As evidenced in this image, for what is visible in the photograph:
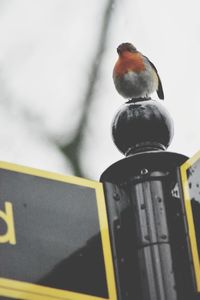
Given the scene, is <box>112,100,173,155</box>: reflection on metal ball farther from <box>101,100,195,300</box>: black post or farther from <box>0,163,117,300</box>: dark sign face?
<box>0,163,117,300</box>: dark sign face

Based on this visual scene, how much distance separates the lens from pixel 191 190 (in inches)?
46.8

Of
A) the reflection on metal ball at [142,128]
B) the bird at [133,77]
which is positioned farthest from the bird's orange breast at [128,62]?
the reflection on metal ball at [142,128]

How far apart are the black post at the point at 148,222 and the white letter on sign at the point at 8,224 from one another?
0.62 feet

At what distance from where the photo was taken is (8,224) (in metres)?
1.08

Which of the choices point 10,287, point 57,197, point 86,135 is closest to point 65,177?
point 57,197

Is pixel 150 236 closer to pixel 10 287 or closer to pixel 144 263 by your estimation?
pixel 144 263

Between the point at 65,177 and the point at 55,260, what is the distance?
0.55ft

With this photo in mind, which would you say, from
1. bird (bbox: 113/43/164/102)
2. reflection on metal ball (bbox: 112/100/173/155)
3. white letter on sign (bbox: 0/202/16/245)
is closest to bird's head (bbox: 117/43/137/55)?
bird (bbox: 113/43/164/102)

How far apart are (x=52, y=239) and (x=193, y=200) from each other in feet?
0.83

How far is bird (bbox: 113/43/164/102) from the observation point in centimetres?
169

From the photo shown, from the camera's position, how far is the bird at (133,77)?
1.69 metres

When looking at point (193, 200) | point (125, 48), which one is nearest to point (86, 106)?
point (125, 48)

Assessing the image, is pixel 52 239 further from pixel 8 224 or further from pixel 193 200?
pixel 193 200

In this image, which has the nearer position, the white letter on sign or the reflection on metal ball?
the white letter on sign
